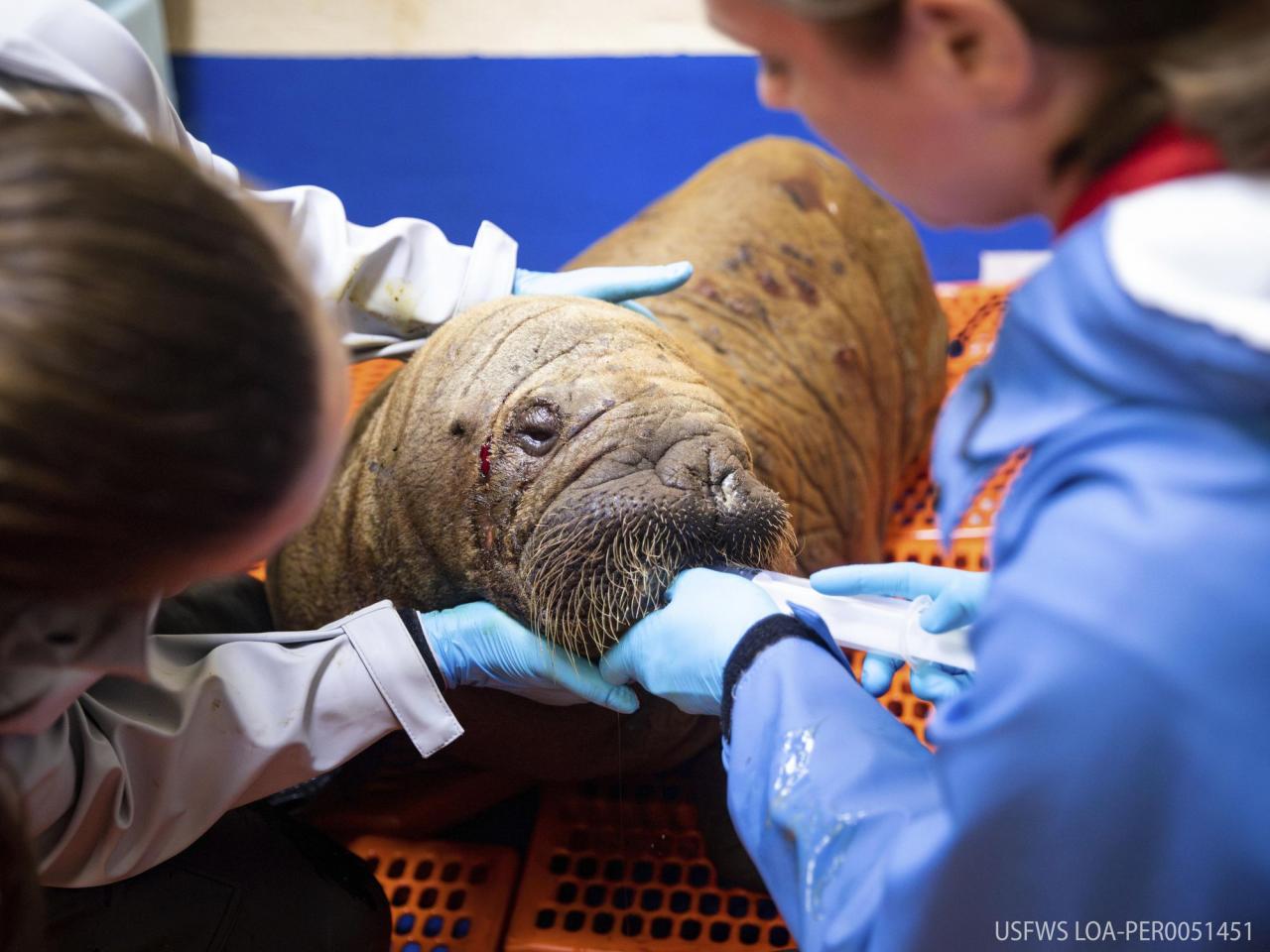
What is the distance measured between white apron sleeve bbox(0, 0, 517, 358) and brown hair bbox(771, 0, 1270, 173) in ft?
5.43

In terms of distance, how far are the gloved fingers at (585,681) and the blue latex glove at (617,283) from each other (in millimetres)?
974

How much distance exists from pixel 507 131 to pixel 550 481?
3.43 metres

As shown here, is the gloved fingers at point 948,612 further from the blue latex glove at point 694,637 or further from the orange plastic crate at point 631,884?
the orange plastic crate at point 631,884

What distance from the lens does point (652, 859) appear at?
3062 mm

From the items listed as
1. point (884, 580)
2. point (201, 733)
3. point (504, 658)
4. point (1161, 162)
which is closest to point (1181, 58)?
point (1161, 162)

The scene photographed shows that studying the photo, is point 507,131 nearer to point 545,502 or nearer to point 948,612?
point 545,502

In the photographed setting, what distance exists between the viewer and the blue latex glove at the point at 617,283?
9.66ft

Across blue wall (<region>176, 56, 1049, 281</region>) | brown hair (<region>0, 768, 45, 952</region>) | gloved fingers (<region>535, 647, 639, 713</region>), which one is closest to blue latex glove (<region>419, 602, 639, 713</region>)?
gloved fingers (<region>535, 647, 639, 713</region>)

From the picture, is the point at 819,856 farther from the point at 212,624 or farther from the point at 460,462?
the point at 212,624

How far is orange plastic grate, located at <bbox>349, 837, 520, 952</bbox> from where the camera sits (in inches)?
113

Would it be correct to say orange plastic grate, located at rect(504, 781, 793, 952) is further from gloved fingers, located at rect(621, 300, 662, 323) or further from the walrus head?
gloved fingers, located at rect(621, 300, 662, 323)

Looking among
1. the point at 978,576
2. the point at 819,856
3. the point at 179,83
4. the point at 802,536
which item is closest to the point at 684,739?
the point at 802,536

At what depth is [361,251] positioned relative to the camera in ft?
9.45

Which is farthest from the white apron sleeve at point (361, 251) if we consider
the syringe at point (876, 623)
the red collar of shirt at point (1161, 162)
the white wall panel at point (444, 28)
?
the white wall panel at point (444, 28)
